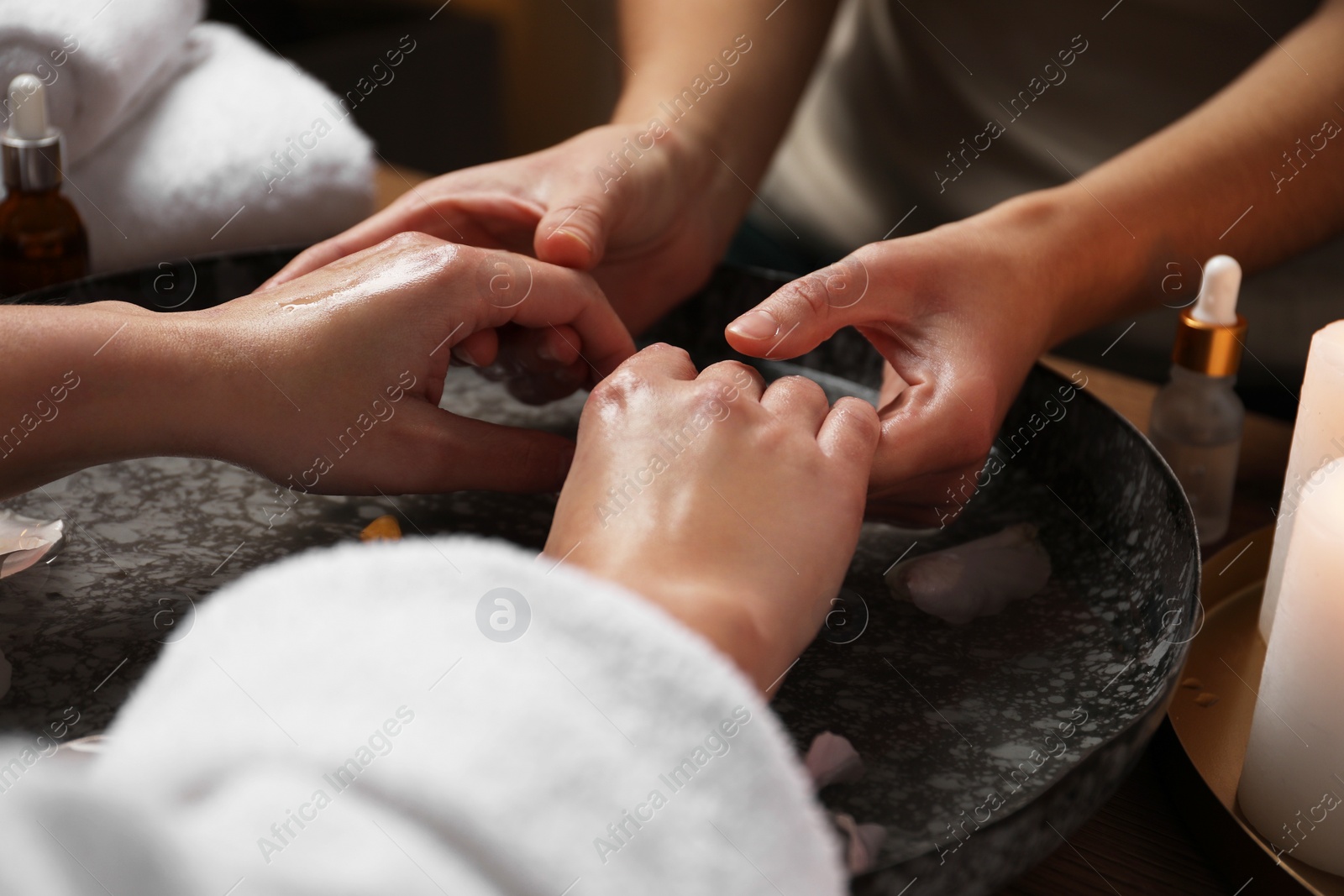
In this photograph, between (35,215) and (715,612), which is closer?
(715,612)

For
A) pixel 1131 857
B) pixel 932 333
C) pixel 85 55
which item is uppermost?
pixel 85 55

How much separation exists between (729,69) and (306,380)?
1.39 ft

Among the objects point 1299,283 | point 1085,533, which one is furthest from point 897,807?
point 1299,283

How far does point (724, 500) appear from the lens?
0.35 metres

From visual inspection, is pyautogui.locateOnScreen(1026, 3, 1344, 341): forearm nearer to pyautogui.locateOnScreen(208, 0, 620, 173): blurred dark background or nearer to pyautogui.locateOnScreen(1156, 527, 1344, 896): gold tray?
pyautogui.locateOnScreen(1156, 527, 1344, 896): gold tray

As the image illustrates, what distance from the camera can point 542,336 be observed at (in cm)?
50

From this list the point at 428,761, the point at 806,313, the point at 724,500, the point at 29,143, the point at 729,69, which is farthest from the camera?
the point at 729,69

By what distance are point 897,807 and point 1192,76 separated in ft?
2.02

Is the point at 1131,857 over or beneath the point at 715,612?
beneath

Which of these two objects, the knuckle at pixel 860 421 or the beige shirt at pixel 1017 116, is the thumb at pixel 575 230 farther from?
the beige shirt at pixel 1017 116

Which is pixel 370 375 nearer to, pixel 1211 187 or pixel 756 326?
pixel 756 326

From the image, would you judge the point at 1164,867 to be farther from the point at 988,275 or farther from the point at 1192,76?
the point at 1192,76

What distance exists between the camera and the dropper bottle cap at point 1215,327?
19.2 inches

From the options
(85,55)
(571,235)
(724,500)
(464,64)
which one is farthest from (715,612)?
(464,64)
